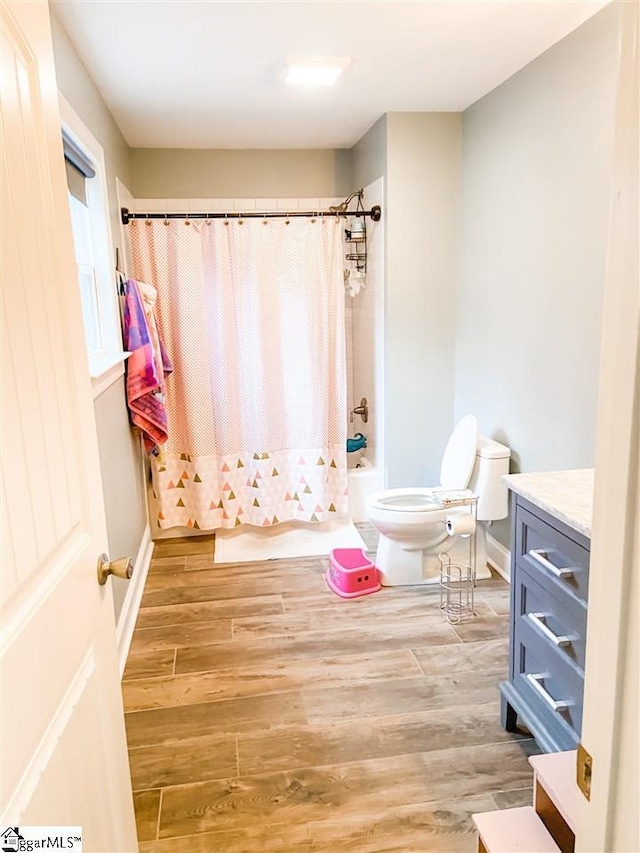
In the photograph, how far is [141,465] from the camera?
357cm

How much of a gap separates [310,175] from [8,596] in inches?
148

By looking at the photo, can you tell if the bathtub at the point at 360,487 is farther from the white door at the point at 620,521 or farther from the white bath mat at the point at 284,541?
the white door at the point at 620,521

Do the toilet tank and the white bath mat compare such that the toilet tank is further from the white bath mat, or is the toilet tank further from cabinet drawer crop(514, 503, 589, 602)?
cabinet drawer crop(514, 503, 589, 602)

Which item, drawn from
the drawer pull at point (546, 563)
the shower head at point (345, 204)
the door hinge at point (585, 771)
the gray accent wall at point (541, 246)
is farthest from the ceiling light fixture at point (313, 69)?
the door hinge at point (585, 771)

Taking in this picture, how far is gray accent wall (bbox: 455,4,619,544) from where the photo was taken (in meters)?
2.26

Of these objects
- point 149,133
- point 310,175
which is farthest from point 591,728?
point 310,175

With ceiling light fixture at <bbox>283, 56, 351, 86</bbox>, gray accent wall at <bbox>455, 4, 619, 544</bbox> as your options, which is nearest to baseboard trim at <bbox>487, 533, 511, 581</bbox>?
gray accent wall at <bbox>455, 4, 619, 544</bbox>

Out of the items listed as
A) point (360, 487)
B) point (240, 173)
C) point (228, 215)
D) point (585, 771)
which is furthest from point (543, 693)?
point (240, 173)

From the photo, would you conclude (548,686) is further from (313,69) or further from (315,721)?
(313,69)

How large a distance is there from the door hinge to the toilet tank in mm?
2336

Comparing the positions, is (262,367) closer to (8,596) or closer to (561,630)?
(561,630)

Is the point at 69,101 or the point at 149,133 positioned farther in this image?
the point at 149,133

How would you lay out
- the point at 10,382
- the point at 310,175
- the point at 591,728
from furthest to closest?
1. the point at 310,175
2. the point at 10,382
3. the point at 591,728

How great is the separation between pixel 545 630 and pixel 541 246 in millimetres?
1635
